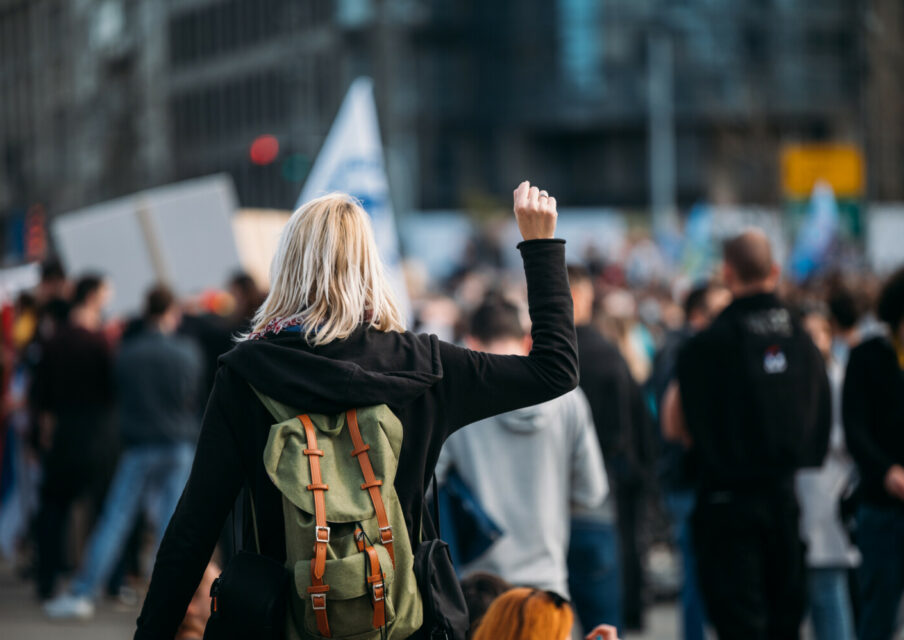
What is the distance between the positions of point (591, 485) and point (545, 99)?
5960 cm

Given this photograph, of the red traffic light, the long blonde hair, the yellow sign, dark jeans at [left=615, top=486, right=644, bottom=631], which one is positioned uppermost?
the red traffic light

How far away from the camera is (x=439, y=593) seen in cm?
300

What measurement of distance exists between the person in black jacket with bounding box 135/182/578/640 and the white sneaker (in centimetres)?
598

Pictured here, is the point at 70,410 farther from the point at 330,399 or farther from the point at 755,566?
the point at 330,399

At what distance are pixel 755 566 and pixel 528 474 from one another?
0.91 meters

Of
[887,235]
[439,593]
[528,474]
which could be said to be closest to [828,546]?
[528,474]

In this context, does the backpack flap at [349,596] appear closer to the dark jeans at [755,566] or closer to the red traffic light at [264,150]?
the dark jeans at [755,566]

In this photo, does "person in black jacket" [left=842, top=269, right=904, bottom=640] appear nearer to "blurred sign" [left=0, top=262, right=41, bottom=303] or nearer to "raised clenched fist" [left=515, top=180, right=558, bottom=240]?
"raised clenched fist" [left=515, top=180, right=558, bottom=240]

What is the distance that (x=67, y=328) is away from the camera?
9219 millimetres

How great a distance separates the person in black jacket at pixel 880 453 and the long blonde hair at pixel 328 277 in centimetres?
288

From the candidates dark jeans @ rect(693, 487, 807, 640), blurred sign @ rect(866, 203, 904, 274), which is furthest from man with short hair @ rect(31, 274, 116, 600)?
blurred sign @ rect(866, 203, 904, 274)

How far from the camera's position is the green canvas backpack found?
285 cm

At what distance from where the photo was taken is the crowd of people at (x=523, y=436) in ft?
9.93

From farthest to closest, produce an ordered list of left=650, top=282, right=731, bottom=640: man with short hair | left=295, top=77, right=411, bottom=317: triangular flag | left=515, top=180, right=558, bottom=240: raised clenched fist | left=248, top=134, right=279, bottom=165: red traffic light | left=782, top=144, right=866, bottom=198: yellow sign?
left=782, top=144, right=866, bottom=198: yellow sign → left=248, top=134, right=279, bottom=165: red traffic light → left=295, top=77, right=411, bottom=317: triangular flag → left=650, top=282, right=731, bottom=640: man with short hair → left=515, top=180, right=558, bottom=240: raised clenched fist
